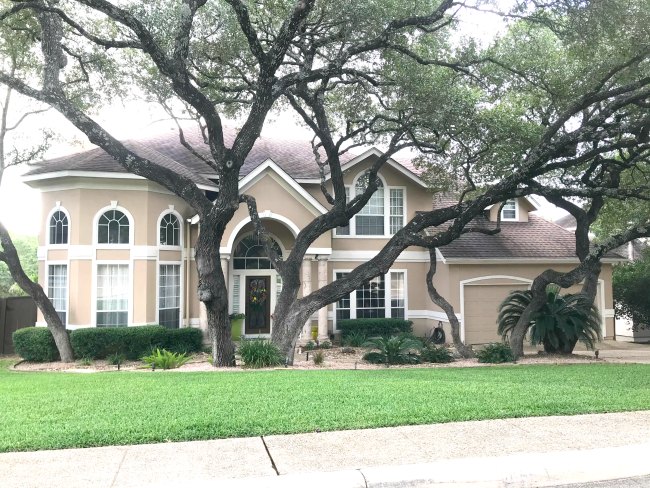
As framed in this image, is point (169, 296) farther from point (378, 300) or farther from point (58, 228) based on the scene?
point (378, 300)

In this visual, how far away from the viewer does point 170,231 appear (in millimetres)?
17031

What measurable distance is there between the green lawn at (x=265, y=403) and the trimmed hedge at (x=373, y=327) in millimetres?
9272

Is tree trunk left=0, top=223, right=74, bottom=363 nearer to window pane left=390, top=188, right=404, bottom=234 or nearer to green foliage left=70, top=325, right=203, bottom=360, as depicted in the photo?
green foliage left=70, top=325, right=203, bottom=360

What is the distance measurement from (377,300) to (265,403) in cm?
1352

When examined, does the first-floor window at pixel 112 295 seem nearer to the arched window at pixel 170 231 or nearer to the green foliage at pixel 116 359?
the green foliage at pixel 116 359

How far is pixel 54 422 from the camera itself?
236 inches

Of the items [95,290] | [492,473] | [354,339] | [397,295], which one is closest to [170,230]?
[95,290]

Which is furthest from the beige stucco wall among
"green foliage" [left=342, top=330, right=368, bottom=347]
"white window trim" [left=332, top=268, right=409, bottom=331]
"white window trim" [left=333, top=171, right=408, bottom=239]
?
"green foliage" [left=342, top=330, right=368, bottom=347]

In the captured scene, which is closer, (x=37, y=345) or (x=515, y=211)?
(x=37, y=345)

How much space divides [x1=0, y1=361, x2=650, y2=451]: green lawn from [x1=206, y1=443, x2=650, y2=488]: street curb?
1266mm

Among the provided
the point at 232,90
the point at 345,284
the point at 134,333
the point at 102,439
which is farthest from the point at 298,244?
the point at 102,439

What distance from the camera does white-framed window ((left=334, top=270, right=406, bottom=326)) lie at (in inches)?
776

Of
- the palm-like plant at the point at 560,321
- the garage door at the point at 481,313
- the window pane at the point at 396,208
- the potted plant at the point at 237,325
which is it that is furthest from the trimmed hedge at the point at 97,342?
the garage door at the point at 481,313

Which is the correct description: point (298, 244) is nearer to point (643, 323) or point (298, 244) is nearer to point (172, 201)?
point (172, 201)
